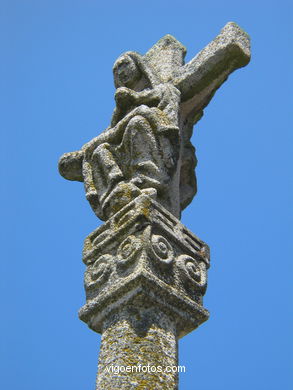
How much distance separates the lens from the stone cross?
14.2 feet

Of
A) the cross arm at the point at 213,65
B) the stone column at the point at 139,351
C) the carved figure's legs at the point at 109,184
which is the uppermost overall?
the cross arm at the point at 213,65

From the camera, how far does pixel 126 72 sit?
671 cm

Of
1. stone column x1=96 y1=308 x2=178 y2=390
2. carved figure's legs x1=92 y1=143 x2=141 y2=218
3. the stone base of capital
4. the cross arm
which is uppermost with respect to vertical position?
the cross arm

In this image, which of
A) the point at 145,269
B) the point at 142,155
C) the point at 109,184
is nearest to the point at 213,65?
the point at 142,155

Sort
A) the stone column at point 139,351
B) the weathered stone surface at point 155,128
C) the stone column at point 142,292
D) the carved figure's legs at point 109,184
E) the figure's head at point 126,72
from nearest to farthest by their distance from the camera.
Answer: the stone column at point 139,351
the stone column at point 142,292
the carved figure's legs at point 109,184
the weathered stone surface at point 155,128
the figure's head at point 126,72

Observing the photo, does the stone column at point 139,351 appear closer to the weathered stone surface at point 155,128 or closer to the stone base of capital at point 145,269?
the stone base of capital at point 145,269

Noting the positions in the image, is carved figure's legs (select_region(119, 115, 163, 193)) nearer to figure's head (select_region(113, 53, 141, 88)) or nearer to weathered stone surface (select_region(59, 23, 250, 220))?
weathered stone surface (select_region(59, 23, 250, 220))

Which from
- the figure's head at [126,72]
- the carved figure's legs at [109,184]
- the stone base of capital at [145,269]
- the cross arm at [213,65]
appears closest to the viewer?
the stone base of capital at [145,269]

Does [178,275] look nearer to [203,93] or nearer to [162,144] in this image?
[162,144]

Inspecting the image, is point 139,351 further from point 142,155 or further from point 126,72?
point 126,72

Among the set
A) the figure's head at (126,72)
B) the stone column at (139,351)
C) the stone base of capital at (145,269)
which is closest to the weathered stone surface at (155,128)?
Answer: the figure's head at (126,72)

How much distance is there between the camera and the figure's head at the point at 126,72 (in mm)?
6699

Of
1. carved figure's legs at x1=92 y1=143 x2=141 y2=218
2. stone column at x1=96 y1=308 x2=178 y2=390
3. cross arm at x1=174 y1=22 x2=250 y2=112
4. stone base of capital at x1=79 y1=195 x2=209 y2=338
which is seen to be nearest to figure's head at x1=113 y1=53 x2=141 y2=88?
cross arm at x1=174 y1=22 x2=250 y2=112

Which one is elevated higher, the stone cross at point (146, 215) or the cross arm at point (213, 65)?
the cross arm at point (213, 65)
